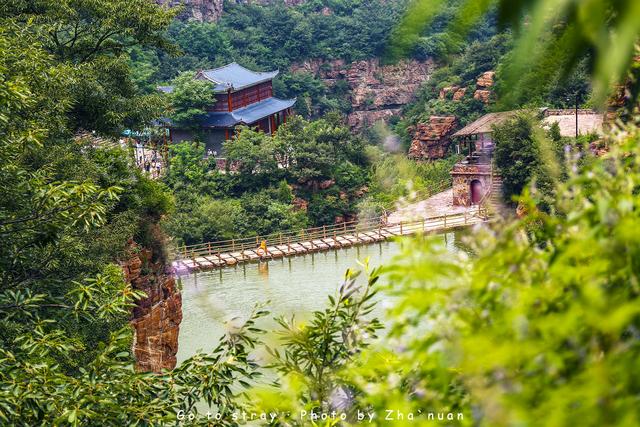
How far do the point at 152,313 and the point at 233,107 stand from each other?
12566mm

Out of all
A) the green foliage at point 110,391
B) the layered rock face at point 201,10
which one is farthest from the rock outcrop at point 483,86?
the green foliage at point 110,391

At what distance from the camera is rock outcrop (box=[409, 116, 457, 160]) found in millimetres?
21891

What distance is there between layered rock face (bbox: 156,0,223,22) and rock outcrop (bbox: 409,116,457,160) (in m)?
9.51

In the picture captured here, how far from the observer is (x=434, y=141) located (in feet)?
72.0

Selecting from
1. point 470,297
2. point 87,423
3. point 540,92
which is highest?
point 540,92

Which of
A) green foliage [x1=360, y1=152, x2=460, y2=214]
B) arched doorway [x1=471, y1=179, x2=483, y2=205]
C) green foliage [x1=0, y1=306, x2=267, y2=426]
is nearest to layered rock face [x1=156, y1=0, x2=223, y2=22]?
green foliage [x1=360, y1=152, x2=460, y2=214]

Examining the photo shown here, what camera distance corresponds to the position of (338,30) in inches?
1127

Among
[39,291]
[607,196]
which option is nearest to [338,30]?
[39,291]

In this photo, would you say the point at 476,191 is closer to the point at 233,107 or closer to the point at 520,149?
the point at 520,149

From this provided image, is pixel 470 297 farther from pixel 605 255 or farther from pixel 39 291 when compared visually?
pixel 39 291

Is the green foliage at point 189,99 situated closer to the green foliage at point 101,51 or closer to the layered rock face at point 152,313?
the green foliage at point 101,51

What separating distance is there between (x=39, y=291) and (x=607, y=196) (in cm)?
396

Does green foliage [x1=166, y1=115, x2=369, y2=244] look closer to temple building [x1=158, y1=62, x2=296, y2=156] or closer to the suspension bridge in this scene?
the suspension bridge

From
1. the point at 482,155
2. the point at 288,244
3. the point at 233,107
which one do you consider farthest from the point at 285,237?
the point at 233,107
